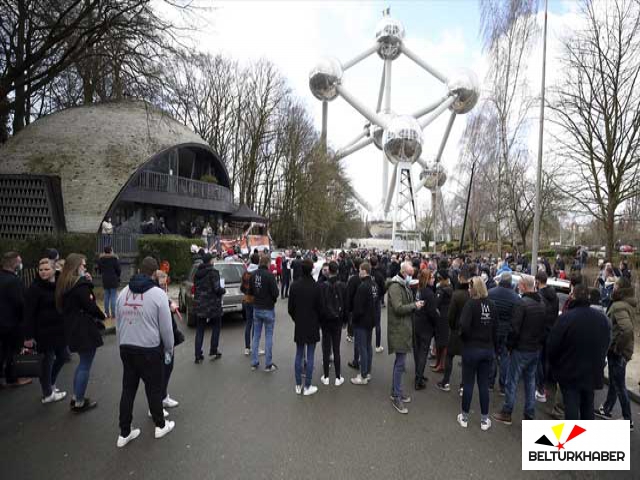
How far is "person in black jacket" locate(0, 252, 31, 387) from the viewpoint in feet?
15.2

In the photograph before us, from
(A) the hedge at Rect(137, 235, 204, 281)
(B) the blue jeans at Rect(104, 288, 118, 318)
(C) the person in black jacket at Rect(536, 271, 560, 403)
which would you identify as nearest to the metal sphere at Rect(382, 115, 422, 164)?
(A) the hedge at Rect(137, 235, 204, 281)

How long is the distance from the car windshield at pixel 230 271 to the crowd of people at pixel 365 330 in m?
3.02

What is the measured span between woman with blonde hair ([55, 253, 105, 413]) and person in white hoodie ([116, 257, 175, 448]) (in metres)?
0.97

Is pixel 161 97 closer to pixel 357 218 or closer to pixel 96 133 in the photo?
pixel 96 133

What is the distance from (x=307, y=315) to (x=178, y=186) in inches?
880

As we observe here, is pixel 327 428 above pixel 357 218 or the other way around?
the other way around

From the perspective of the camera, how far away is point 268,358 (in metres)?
6.19

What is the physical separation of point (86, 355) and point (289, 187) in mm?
34290

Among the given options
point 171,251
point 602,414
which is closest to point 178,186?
point 171,251

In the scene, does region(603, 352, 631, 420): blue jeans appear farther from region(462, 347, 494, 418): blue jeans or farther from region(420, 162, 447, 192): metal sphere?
region(420, 162, 447, 192): metal sphere

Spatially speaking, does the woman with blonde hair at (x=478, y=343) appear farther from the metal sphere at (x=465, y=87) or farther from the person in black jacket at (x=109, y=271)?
the metal sphere at (x=465, y=87)

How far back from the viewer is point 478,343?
4289 millimetres

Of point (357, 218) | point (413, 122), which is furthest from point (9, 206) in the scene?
point (357, 218)

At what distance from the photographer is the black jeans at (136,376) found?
379 cm
